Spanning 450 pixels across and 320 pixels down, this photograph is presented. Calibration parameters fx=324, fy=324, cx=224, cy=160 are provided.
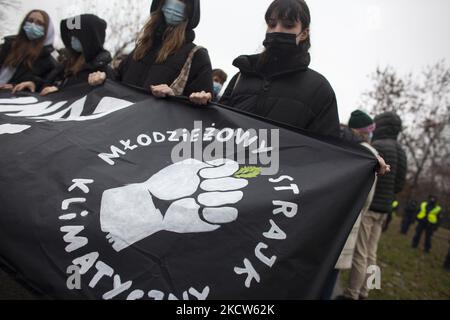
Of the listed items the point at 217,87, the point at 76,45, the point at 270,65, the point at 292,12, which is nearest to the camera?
the point at 292,12

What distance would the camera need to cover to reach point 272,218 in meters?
1.53

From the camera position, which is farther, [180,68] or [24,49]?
[24,49]

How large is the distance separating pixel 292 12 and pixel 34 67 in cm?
294

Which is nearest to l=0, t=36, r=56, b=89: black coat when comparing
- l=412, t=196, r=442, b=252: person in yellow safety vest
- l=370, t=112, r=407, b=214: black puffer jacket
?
l=370, t=112, r=407, b=214: black puffer jacket

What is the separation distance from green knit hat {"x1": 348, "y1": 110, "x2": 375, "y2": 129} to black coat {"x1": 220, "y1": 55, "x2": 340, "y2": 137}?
2.05m

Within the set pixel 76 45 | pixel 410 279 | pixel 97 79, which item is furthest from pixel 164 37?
pixel 410 279

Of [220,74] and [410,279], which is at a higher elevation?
[220,74]

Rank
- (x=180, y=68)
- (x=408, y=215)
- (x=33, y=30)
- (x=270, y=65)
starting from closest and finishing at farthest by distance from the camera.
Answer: (x=270, y=65)
(x=180, y=68)
(x=33, y=30)
(x=408, y=215)

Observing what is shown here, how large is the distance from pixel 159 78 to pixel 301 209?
1.61 m

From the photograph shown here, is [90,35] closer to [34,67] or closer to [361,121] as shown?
[34,67]

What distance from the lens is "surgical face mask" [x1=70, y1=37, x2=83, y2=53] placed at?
308cm

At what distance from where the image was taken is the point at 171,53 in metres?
2.57

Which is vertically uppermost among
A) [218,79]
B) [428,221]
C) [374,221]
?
[218,79]

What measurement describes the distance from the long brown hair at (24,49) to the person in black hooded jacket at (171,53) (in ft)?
4.94
